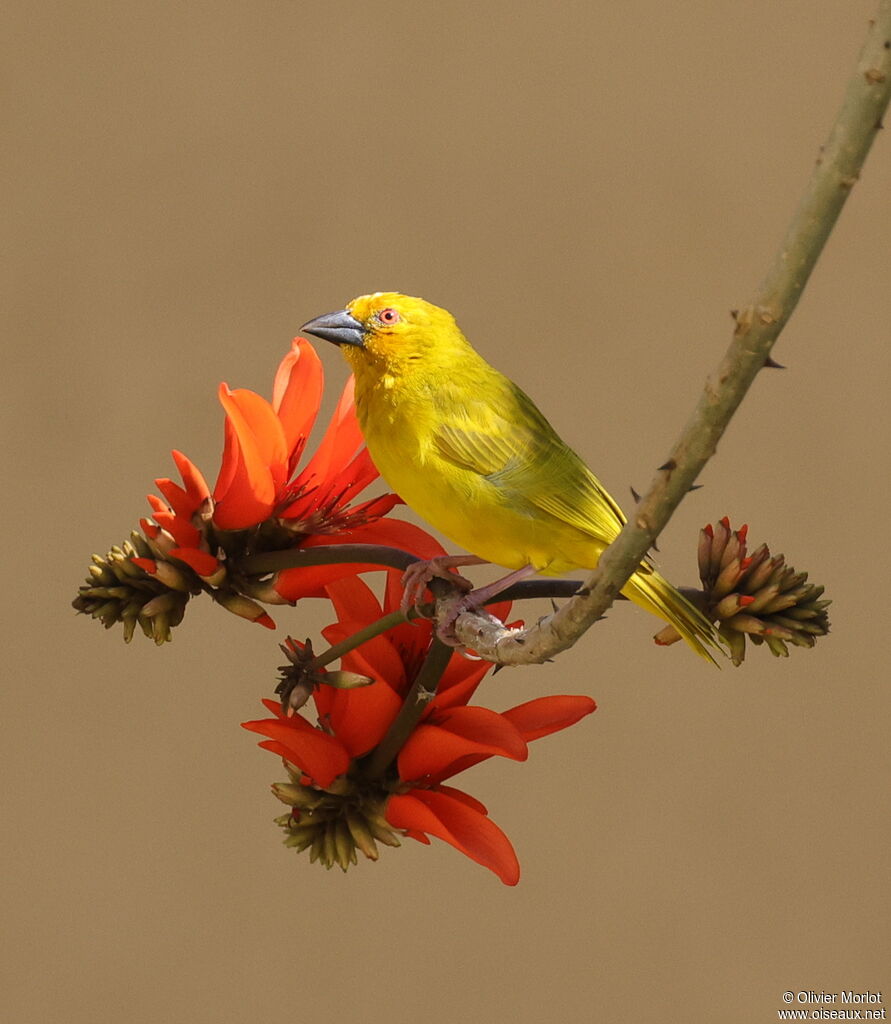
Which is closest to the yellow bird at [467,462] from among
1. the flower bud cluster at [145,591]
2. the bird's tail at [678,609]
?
the bird's tail at [678,609]

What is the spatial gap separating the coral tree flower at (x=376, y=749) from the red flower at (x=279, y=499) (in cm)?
9

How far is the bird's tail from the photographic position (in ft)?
5.70

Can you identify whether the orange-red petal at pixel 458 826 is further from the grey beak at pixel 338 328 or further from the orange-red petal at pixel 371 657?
the grey beak at pixel 338 328

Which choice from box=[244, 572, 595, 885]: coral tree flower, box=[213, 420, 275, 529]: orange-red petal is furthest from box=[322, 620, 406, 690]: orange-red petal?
box=[213, 420, 275, 529]: orange-red petal

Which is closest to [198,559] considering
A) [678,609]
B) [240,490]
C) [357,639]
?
[240,490]

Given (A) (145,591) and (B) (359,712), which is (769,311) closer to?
(B) (359,712)

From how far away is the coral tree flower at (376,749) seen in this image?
70.1 inches

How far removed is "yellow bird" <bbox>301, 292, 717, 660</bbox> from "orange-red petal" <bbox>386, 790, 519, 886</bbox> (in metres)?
0.29

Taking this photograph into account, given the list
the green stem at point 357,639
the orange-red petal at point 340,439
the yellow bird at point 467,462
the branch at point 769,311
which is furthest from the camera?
the orange-red petal at point 340,439

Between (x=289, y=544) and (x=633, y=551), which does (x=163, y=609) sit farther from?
(x=633, y=551)

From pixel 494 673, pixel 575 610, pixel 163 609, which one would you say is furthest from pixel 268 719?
pixel 575 610

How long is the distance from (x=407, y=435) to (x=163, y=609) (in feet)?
1.39

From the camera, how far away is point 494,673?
1895mm

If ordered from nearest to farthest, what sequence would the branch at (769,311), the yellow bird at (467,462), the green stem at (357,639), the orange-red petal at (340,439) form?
the branch at (769,311) → the green stem at (357,639) → the yellow bird at (467,462) → the orange-red petal at (340,439)
